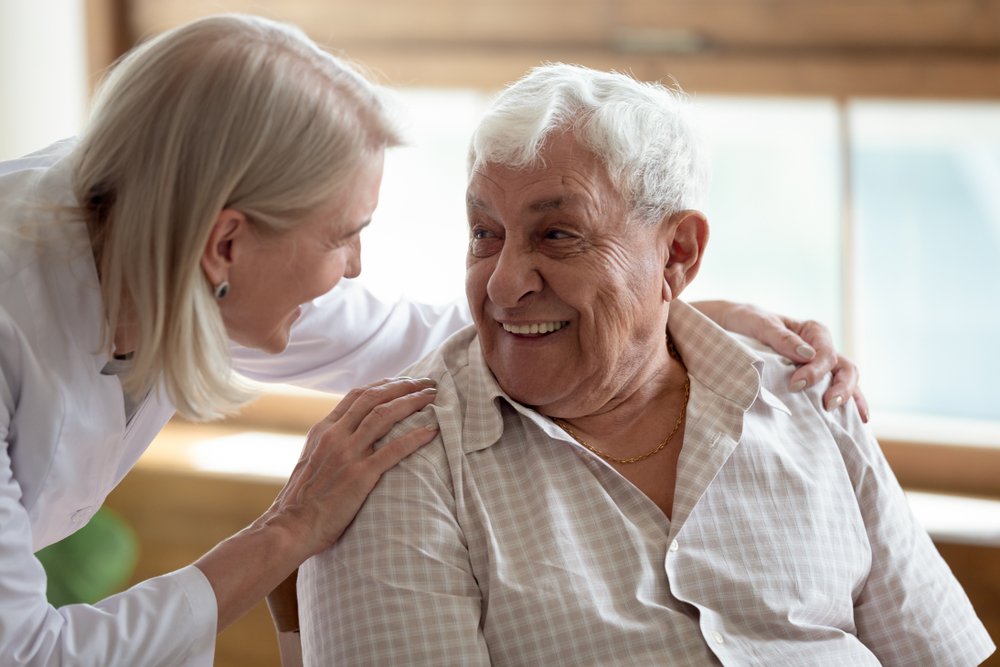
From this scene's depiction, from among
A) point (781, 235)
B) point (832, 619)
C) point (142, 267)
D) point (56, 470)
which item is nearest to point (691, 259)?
point (832, 619)

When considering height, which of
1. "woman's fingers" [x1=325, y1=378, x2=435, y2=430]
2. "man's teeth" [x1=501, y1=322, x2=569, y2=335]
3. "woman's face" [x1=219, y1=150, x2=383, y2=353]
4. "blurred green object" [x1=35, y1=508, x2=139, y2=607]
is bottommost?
"blurred green object" [x1=35, y1=508, x2=139, y2=607]

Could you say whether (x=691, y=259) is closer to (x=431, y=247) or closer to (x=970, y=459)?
(x=970, y=459)

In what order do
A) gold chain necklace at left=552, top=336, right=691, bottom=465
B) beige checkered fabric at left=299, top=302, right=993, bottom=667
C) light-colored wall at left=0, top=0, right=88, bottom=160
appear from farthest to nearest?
1. light-colored wall at left=0, top=0, right=88, bottom=160
2. gold chain necklace at left=552, top=336, right=691, bottom=465
3. beige checkered fabric at left=299, top=302, right=993, bottom=667

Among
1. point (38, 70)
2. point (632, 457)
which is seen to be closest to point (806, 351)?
point (632, 457)

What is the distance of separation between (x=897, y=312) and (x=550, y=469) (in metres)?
1.70

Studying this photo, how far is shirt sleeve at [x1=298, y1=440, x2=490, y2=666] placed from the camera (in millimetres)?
1484

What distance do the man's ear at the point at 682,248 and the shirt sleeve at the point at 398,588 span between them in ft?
1.72

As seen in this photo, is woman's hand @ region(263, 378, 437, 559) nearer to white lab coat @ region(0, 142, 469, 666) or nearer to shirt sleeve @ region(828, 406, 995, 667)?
white lab coat @ region(0, 142, 469, 666)

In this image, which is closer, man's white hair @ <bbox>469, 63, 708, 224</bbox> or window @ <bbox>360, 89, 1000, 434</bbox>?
man's white hair @ <bbox>469, 63, 708, 224</bbox>

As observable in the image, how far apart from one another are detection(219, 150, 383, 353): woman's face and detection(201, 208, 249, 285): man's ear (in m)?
0.01

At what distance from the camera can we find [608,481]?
170 cm

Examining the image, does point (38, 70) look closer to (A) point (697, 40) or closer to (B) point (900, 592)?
(A) point (697, 40)

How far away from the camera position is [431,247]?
11.3 ft

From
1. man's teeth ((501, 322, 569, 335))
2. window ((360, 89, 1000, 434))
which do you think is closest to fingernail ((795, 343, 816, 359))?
man's teeth ((501, 322, 569, 335))
